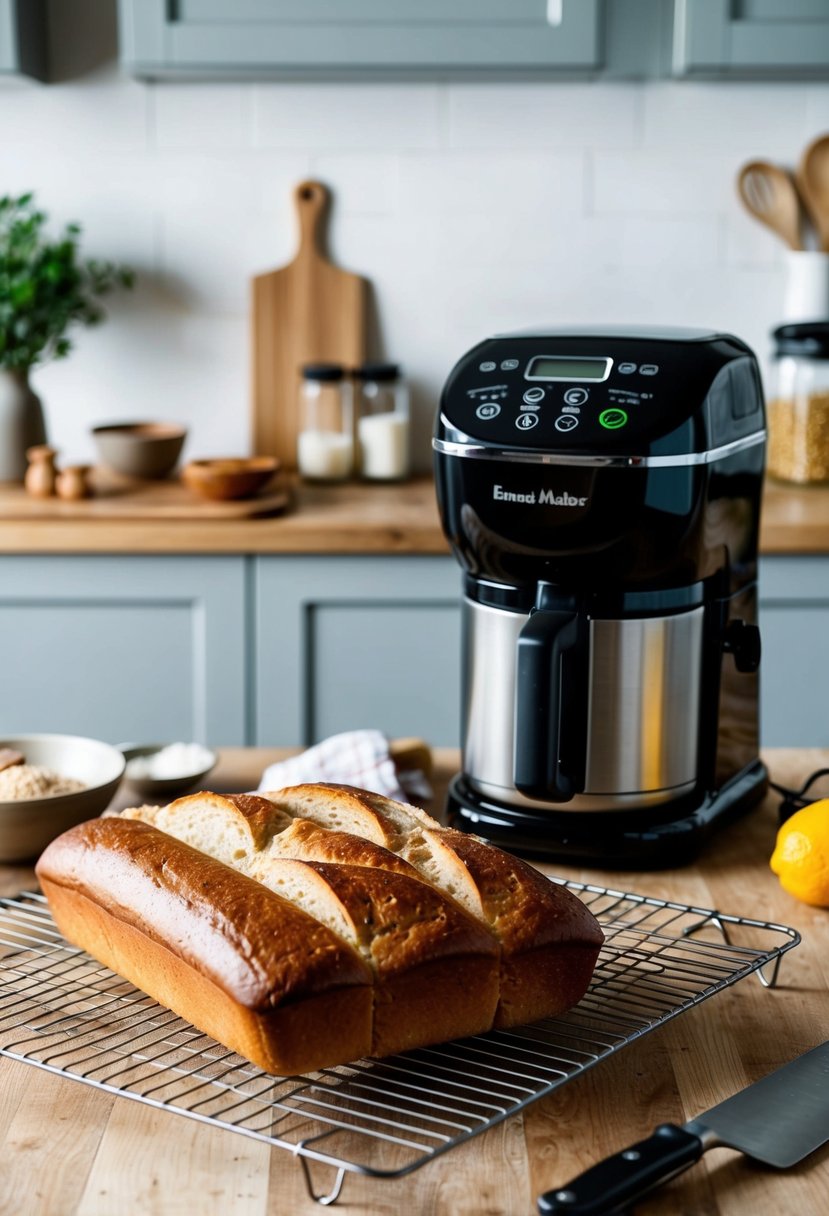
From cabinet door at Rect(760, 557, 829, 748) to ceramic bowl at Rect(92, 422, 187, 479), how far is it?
3.60 ft

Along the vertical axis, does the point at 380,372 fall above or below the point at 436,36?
below

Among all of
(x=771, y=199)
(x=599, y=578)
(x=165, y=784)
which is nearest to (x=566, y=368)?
(x=599, y=578)

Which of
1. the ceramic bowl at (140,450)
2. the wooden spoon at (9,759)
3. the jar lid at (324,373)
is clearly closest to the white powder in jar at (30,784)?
the wooden spoon at (9,759)

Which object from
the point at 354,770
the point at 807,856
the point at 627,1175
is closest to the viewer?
the point at 627,1175

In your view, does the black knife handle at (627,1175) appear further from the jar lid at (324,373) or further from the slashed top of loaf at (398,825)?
the jar lid at (324,373)

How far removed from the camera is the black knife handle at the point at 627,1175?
658 millimetres

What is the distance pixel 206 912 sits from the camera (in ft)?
2.71

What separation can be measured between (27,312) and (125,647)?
683 mm

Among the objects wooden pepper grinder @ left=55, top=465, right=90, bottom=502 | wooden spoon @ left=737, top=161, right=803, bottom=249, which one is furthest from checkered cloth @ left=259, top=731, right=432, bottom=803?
wooden spoon @ left=737, top=161, right=803, bottom=249

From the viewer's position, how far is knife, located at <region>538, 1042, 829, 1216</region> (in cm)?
67

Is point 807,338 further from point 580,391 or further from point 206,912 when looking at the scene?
point 206,912

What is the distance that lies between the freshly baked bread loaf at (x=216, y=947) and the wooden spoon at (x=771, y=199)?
219 centimetres

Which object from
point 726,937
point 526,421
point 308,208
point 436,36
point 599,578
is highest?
point 436,36

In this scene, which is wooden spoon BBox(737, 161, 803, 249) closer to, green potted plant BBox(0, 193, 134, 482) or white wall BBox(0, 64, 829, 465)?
white wall BBox(0, 64, 829, 465)
